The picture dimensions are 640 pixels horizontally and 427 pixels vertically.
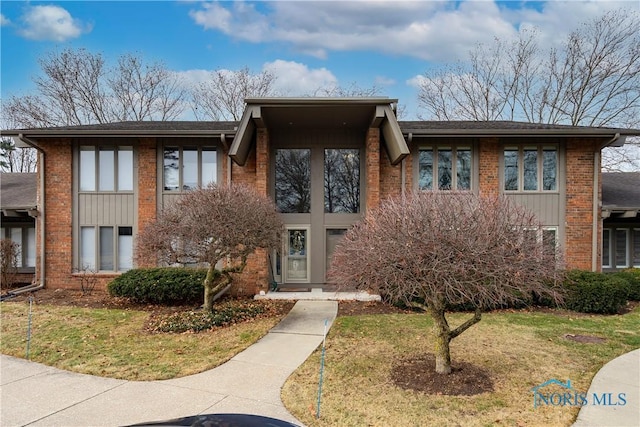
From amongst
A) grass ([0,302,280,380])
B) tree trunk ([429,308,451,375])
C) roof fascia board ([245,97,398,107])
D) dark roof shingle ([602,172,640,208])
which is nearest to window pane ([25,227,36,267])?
grass ([0,302,280,380])

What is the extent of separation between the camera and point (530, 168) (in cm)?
1151

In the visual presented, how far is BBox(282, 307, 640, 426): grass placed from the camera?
13.2 feet

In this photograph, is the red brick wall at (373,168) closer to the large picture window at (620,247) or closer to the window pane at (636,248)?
the large picture window at (620,247)

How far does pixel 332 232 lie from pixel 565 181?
7.36 meters

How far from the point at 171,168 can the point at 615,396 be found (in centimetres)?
1161

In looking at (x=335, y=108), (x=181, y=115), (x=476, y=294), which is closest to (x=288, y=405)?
(x=476, y=294)

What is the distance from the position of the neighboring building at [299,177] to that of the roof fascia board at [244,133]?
29 cm

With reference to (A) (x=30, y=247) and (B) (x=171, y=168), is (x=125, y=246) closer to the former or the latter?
(B) (x=171, y=168)

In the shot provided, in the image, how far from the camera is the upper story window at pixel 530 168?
11.4 metres

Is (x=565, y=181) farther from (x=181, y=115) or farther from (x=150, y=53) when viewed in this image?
(x=150, y=53)

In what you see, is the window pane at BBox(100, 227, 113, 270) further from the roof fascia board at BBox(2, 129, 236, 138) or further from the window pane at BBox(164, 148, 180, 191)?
the roof fascia board at BBox(2, 129, 236, 138)

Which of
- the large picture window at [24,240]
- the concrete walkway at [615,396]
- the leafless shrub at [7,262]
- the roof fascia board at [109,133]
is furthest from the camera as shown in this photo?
the large picture window at [24,240]

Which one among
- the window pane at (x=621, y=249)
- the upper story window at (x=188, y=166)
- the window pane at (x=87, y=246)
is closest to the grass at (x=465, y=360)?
the window pane at (x=621, y=249)

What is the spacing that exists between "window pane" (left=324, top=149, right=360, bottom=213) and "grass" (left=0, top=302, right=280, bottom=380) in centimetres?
480
